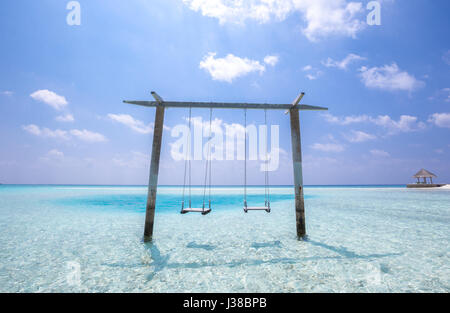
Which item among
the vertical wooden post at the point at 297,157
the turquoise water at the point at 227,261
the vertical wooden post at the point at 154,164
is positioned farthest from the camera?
the vertical wooden post at the point at 297,157

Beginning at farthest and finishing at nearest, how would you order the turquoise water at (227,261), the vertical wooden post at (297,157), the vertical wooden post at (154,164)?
1. the vertical wooden post at (297,157)
2. the vertical wooden post at (154,164)
3. the turquoise water at (227,261)

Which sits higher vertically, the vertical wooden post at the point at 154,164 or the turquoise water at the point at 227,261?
the vertical wooden post at the point at 154,164

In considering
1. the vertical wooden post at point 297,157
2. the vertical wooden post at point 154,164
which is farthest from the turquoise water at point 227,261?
the vertical wooden post at point 297,157

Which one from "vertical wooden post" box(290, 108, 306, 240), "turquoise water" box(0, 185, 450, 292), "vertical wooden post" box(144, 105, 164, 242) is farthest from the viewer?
"vertical wooden post" box(290, 108, 306, 240)

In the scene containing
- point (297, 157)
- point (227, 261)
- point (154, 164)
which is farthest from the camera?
point (297, 157)

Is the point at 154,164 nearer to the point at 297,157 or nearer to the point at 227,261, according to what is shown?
the point at 227,261

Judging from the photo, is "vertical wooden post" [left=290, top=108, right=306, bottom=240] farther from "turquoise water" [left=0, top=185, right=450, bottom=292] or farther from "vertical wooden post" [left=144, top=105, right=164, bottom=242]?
"vertical wooden post" [left=144, top=105, right=164, bottom=242]

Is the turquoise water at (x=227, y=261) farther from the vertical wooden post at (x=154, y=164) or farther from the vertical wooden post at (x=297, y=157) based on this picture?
the vertical wooden post at (x=297, y=157)

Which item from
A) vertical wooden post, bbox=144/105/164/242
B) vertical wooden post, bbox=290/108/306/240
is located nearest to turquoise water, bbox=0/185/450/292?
vertical wooden post, bbox=144/105/164/242

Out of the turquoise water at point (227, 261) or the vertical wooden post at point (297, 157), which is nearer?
the turquoise water at point (227, 261)

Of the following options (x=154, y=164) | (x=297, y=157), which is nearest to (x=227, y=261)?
(x=154, y=164)

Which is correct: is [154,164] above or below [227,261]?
above
